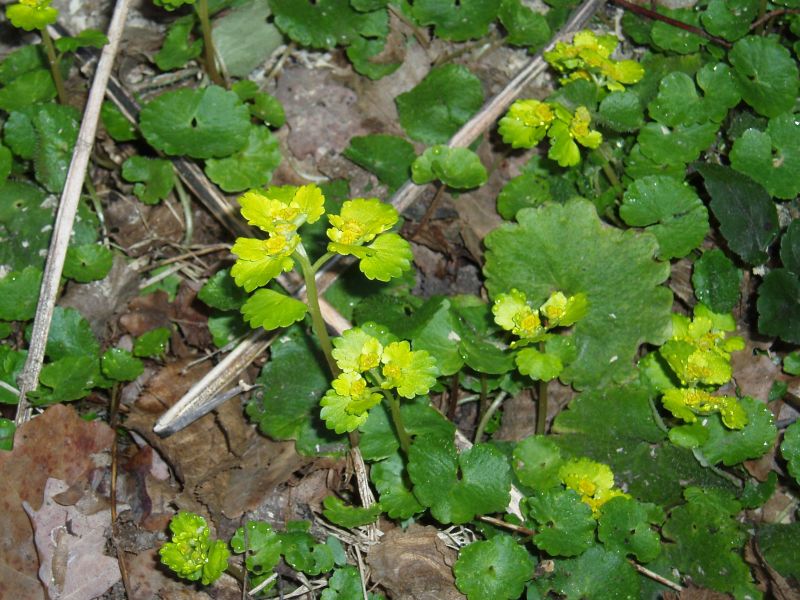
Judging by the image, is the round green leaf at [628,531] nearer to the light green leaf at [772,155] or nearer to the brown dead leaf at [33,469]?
the light green leaf at [772,155]

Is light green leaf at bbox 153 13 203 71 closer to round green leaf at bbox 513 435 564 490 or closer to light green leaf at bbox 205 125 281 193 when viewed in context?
light green leaf at bbox 205 125 281 193

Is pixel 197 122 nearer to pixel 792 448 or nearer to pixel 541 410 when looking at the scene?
pixel 541 410

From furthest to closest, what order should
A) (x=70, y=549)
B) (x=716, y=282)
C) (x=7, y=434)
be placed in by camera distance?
(x=716, y=282) → (x=7, y=434) → (x=70, y=549)

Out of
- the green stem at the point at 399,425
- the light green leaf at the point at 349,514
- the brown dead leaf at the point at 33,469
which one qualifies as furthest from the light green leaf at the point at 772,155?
the brown dead leaf at the point at 33,469

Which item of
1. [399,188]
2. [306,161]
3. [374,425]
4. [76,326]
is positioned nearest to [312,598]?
[374,425]

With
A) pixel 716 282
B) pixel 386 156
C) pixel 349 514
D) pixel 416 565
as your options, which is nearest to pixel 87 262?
pixel 386 156

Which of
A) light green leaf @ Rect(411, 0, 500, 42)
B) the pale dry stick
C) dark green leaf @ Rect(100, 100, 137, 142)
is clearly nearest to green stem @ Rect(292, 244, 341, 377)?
the pale dry stick
